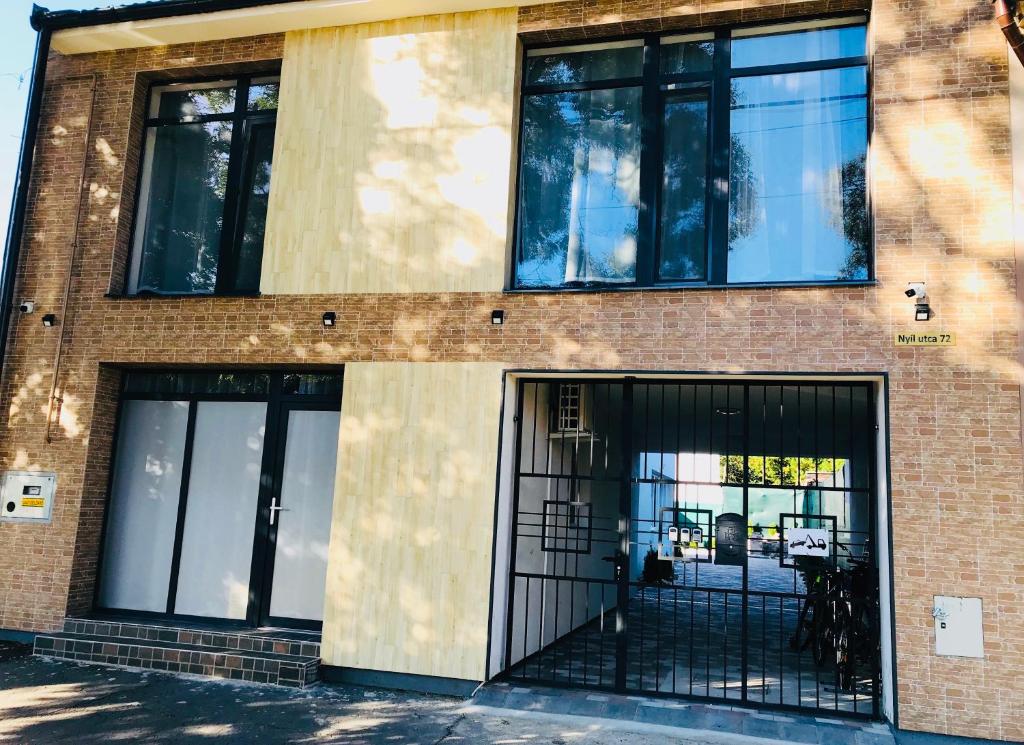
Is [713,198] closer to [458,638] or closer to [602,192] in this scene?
[602,192]

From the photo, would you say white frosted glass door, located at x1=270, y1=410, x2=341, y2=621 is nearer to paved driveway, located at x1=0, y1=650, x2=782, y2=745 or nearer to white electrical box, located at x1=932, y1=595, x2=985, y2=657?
paved driveway, located at x1=0, y1=650, x2=782, y2=745

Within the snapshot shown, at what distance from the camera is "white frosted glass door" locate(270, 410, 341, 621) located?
24.8ft

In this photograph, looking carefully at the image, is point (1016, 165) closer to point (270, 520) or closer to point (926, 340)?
point (926, 340)

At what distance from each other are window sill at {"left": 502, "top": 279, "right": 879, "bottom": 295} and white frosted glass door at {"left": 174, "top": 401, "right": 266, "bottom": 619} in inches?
121

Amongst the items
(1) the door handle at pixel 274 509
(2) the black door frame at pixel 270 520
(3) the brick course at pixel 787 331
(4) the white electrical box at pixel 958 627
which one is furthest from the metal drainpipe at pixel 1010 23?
(1) the door handle at pixel 274 509

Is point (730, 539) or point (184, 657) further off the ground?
point (730, 539)

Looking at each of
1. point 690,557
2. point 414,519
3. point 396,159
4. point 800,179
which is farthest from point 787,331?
point 396,159

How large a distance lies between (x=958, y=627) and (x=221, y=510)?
6.40m

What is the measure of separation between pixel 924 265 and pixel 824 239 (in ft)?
2.70

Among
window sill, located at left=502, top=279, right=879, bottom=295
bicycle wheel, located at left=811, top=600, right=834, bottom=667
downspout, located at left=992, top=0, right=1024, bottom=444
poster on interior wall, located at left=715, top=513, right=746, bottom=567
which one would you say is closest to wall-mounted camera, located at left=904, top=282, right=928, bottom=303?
window sill, located at left=502, top=279, right=879, bottom=295

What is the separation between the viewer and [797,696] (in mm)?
6750

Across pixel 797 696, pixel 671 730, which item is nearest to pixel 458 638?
pixel 671 730

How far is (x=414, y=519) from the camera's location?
7008 millimetres

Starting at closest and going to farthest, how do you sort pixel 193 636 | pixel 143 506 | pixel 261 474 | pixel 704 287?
pixel 704 287, pixel 193 636, pixel 261 474, pixel 143 506
